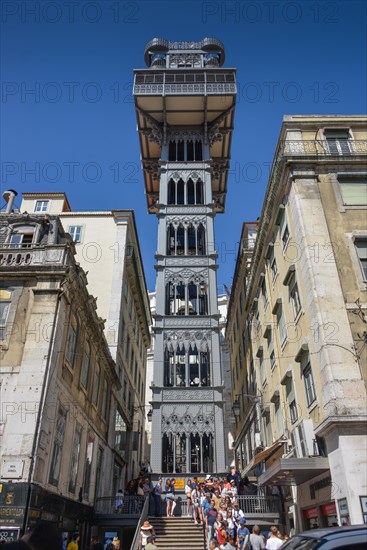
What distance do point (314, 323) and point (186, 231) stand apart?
69.2 ft

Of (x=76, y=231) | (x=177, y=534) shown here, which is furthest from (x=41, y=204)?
(x=177, y=534)

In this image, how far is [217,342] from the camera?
3081cm

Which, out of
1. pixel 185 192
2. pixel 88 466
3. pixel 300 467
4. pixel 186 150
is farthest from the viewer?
pixel 186 150

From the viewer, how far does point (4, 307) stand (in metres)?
17.8

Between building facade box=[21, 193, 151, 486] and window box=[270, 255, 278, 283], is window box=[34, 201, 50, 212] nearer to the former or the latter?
building facade box=[21, 193, 151, 486]

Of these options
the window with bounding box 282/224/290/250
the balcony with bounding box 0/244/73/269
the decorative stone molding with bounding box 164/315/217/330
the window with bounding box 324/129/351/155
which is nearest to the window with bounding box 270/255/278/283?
the window with bounding box 282/224/290/250

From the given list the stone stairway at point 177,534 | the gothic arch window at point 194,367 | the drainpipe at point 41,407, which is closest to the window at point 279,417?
the stone stairway at point 177,534

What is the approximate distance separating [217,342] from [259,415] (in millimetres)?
6456

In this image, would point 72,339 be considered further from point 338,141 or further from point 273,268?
point 338,141

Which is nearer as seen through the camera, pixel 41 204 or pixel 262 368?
pixel 262 368

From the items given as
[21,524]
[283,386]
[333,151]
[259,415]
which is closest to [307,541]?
[21,524]

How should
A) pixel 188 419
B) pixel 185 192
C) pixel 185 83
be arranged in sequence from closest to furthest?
pixel 188 419
pixel 185 192
pixel 185 83

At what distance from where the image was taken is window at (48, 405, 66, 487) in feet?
55.0

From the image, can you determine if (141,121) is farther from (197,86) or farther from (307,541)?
(307,541)
